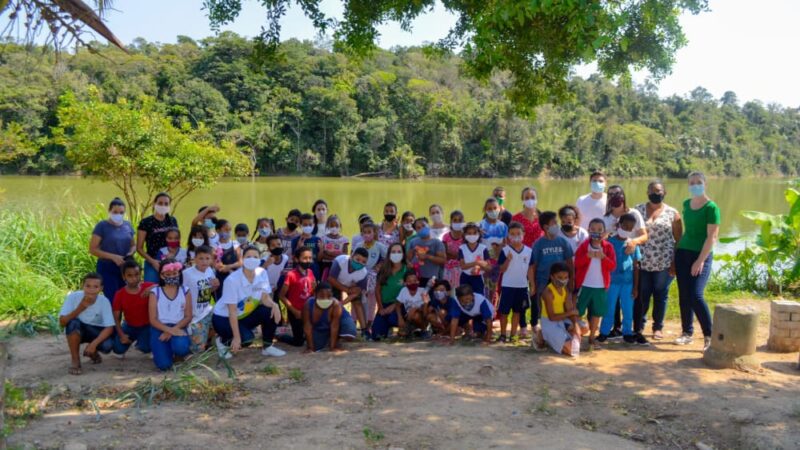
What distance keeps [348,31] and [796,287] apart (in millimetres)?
6811

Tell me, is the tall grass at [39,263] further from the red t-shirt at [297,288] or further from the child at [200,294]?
the red t-shirt at [297,288]

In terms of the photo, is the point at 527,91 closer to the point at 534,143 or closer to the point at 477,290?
the point at 477,290

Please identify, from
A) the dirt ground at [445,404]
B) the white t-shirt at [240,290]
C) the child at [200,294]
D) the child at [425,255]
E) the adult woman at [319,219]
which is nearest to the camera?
the dirt ground at [445,404]

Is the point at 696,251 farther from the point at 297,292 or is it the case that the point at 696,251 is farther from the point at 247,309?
the point at 247,309

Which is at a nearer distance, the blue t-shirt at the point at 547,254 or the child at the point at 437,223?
the blue t-shirt at the point at 547,254

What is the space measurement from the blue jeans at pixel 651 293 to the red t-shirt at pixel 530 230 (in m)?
1.03

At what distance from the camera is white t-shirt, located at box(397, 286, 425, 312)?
564 centimetres

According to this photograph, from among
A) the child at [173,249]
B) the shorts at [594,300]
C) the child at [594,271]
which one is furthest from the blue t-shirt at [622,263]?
the child at [173,249]

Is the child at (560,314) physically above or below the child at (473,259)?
below

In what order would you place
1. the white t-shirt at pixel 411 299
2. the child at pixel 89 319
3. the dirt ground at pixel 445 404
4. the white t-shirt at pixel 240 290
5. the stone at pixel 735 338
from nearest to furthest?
1. the dirt ground at pixel 445 404
2. the stone at pixel 735 338
3. the child at pixel 89 319
4. the white t-shirt at pixel 240 290
5. the white t-shirt at pixel 411 299

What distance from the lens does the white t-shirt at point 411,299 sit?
5637 millimetres

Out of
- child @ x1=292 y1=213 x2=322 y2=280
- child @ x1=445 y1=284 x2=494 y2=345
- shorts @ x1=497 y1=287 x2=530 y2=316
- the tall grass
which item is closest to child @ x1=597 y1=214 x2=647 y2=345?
shorts @ x1=497 y1=287 x2=530 y2=316

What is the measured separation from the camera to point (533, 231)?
5957mm

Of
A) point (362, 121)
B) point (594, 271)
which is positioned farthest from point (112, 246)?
point (362, 121)
